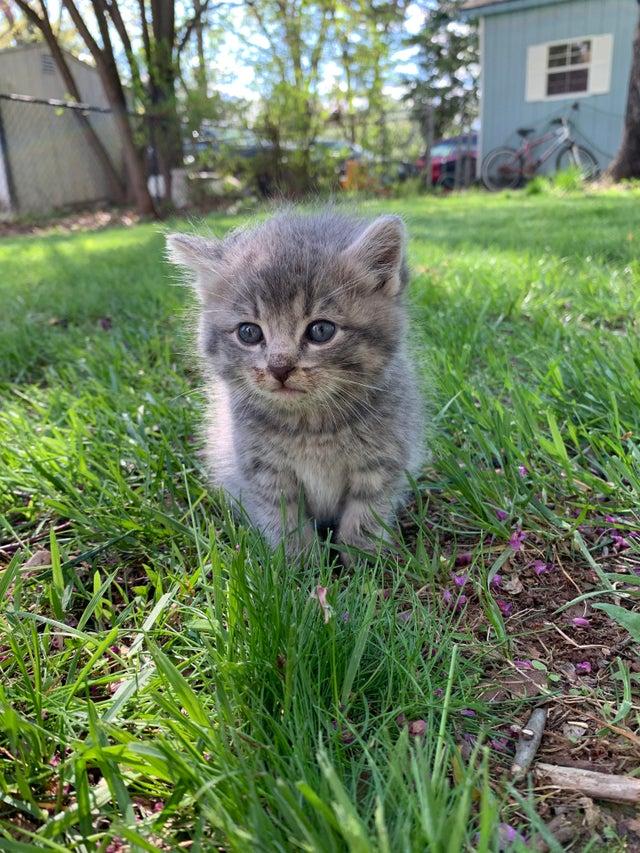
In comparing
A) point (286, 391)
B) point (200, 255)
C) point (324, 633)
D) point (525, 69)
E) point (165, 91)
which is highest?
point (525, 69)

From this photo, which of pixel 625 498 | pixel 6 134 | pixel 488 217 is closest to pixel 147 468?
pixel 625 498

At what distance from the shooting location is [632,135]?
12398mm

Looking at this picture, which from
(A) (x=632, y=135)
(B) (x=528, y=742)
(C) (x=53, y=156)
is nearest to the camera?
(B) (x=528, y=742)

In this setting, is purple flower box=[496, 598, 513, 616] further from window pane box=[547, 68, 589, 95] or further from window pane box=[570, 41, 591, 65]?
window pane box=[570, 41, 591, 65]

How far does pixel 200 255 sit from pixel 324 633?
4.58 ft

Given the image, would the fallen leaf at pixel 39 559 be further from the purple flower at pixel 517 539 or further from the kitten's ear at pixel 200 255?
the purple flower at pixel 517 539

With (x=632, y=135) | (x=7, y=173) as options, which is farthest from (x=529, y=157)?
(x=7, y=173)

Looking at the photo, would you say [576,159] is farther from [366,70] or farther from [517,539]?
[517,539]

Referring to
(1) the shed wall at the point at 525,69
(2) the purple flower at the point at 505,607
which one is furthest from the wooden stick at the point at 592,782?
(1) the shed wall at the point at 525,69

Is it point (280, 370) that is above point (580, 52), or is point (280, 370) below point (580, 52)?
below

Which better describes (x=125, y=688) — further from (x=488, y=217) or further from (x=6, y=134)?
(x=6, y=134)

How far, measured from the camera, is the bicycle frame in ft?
53.8

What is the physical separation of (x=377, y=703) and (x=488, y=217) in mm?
8905

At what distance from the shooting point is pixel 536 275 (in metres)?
4.54
